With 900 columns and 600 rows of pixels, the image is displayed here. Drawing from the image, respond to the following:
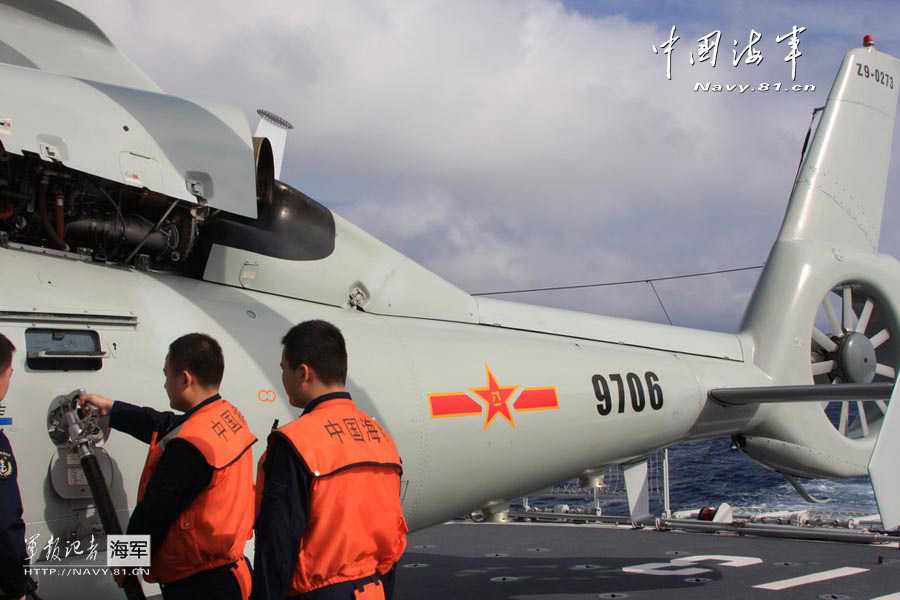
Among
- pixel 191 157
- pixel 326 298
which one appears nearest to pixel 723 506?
pixel 326 298

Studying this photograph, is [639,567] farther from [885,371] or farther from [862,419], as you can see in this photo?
[885,371]

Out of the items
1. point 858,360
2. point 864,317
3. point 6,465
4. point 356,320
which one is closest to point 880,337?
point 864,317

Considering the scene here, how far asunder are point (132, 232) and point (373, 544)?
7.42ft

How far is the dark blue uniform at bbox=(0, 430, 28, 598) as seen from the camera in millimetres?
2570

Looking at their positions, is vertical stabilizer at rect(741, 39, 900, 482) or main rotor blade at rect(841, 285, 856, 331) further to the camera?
main rotor blade at rect(841, 285, 856, 331)

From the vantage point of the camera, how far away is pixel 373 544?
222 cm

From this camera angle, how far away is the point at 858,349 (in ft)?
Result: 20.7

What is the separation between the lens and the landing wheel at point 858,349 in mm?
6336

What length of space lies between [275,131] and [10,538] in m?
2.83

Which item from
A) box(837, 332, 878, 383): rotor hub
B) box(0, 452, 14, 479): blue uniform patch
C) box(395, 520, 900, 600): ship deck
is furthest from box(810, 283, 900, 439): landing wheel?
box(0, 452, 14, 479): blue uniform patch

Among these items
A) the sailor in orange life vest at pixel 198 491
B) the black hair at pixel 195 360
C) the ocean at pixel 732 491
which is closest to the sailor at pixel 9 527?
the sailor in orange life vest at pixel 198 491

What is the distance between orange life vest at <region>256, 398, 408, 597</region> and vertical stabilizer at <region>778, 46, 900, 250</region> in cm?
554

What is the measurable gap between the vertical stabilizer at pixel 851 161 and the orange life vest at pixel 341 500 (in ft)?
18.2

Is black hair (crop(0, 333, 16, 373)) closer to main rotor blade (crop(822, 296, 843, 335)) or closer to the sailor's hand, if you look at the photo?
the sailor's hand
